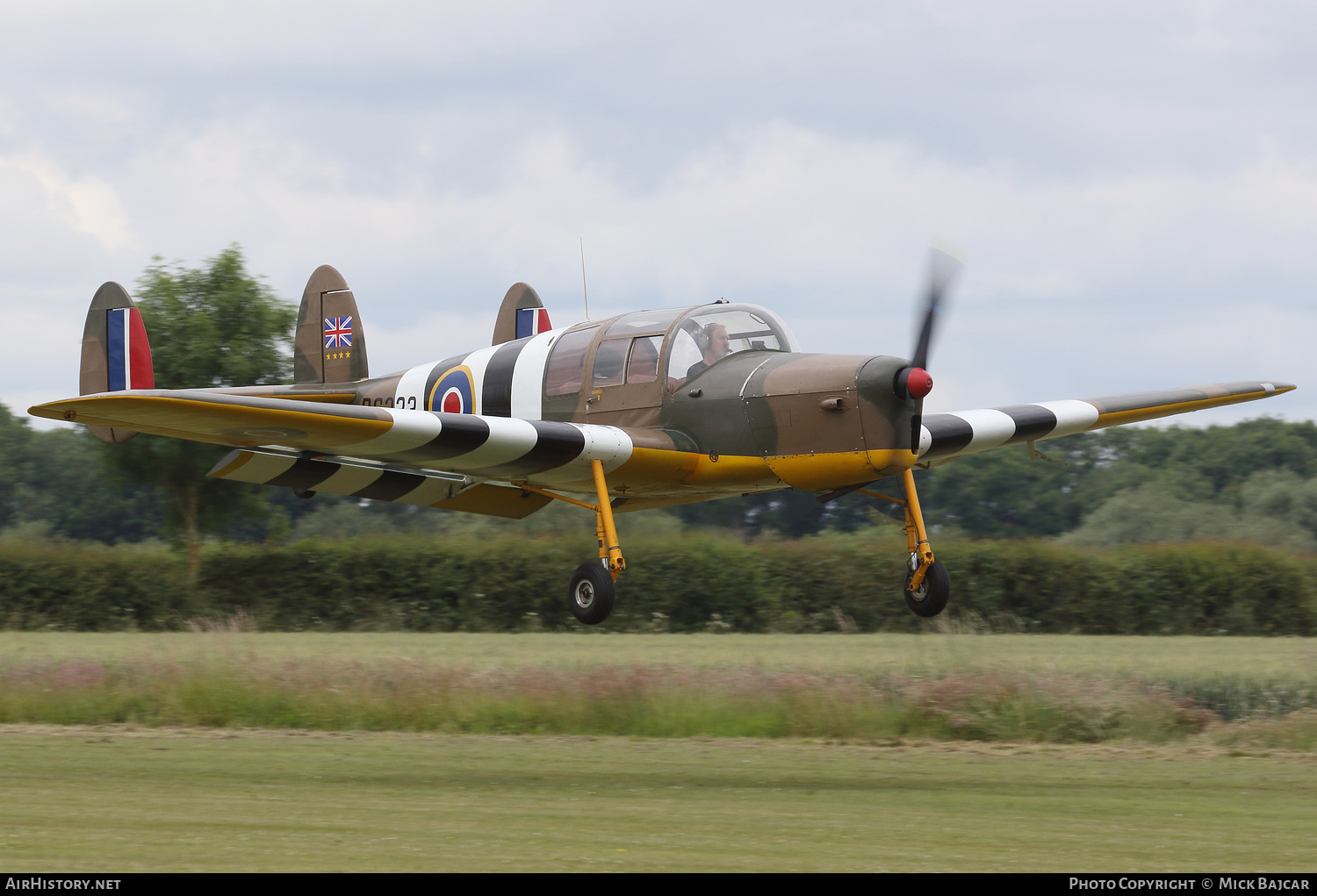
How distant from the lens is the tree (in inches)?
1389

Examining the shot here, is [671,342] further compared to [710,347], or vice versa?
[710,347]

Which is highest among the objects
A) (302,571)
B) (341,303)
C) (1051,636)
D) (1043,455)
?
(341,303)

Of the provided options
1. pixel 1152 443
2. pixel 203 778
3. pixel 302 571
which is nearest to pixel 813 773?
pixel 203 778

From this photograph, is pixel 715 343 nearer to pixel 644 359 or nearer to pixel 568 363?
pixel 644 359

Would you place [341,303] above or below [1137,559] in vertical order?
above

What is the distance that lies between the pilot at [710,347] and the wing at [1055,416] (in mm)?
2512

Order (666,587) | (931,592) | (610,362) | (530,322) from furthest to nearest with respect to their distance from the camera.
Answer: (666,587) < (530,322) < (610,362) < (931,592)

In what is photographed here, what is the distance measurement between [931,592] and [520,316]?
7937mm

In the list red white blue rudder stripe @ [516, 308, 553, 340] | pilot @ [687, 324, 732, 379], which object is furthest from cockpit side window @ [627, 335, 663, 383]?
red white blue rudder stripe @ [516, 308, 553, 340]

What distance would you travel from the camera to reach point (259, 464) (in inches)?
669

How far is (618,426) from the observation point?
16094mm

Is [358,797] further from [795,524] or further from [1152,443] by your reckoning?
[1152,443]

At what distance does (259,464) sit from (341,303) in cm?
589

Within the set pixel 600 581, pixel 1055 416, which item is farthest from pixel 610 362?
pixel 1055 416
